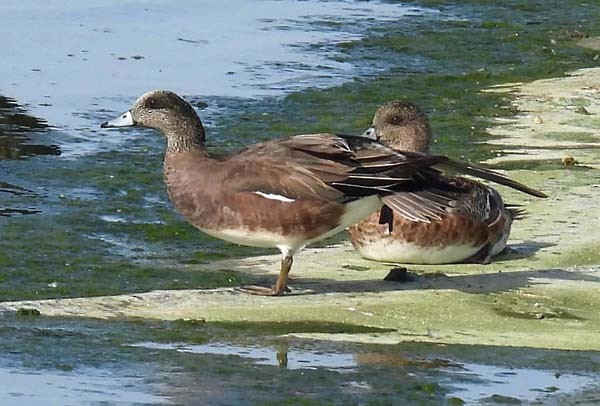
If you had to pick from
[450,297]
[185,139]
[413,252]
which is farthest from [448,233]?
[185,139]

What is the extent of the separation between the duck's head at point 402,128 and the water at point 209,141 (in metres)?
1.25

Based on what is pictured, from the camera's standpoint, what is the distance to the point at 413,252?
28.0ft

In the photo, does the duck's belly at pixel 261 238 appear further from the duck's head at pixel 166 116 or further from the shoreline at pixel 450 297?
the duck's head at pixel 166 116

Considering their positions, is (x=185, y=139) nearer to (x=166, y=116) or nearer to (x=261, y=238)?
(x=166, y=116)

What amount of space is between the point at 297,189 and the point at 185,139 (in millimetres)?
745

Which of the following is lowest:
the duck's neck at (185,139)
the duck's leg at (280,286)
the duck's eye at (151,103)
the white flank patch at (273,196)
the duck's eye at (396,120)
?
the duck's leg at (280,286)

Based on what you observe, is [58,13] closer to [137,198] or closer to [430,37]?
[430,37]

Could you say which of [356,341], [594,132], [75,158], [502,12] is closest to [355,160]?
[356,341]

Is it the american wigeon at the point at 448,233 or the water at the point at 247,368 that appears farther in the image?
the american wigeon at the point at 448,233

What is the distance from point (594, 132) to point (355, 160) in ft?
15.4

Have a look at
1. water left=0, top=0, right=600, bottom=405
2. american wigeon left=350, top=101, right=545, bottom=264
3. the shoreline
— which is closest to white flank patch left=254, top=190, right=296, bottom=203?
the shoreline

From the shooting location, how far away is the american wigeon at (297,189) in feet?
25.4

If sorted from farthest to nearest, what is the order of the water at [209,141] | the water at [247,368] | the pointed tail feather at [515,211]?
the pointed tail feather at [515,211] < the water at [209,141] < the water at [247,368]

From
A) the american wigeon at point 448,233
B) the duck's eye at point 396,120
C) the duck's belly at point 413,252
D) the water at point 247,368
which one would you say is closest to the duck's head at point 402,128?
the duck's eye at point 396,120
